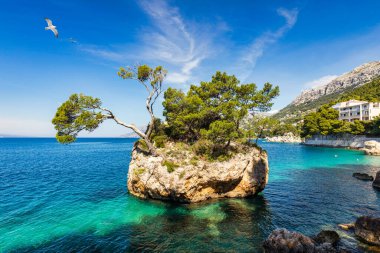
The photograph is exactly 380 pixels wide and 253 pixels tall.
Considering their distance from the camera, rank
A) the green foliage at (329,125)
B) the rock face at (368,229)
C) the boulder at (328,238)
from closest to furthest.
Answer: the boulder at (328,238), the rock face at (368,229), the green foliage at (329,125)

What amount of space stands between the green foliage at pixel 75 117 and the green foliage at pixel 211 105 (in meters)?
10.3

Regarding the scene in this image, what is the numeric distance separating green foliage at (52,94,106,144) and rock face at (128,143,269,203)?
7.29 meters

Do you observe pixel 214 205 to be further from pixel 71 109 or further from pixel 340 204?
pixel 71 109

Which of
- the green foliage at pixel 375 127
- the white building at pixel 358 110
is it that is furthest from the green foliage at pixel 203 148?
the white building at pixel 358 110

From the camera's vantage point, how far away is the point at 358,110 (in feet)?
340

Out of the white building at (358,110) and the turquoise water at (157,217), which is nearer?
the turquoise water at (157,217)

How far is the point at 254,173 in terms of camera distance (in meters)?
27.7

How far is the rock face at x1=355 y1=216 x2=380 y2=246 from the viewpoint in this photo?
1606cm

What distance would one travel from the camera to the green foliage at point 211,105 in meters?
29.0

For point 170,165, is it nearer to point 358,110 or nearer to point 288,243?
point 288,243

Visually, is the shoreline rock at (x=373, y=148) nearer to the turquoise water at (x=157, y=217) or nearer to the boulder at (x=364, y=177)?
the boulder at (x=364, y=177)

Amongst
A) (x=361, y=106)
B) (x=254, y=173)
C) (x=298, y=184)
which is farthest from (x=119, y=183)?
(x=361, y=106)

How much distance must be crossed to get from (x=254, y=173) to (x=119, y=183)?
2255 cm

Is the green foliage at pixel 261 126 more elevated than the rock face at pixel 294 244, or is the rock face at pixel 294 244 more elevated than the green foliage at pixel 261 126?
the green foliage at pixel 261 126
